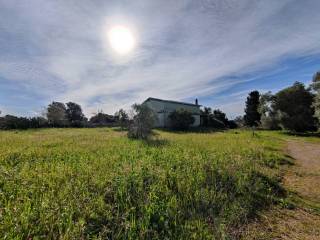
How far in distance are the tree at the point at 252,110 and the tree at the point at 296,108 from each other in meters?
15.7

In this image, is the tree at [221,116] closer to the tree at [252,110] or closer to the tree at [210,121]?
the tree at [210,121]

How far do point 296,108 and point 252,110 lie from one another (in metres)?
18.0

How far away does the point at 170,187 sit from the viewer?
4.66 metres

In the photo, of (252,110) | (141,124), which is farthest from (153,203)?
(252,110)

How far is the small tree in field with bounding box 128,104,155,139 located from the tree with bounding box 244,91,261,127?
99.6 ft

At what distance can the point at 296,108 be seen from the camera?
25.3m

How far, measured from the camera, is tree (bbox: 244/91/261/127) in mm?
42719

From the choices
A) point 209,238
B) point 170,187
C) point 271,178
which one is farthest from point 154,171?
point 271,178

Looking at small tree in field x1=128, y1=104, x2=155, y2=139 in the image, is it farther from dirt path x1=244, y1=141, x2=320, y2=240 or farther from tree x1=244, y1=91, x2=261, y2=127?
tree x1=244, y1=91, x2=261, y2=127

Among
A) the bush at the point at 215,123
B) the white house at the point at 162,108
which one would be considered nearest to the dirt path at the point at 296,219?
the white house at the point at 162,108

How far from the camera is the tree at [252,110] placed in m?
42.7

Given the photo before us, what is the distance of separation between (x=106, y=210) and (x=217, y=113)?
39.2m

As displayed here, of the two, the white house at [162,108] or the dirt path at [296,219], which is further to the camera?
the white house at [162,108]

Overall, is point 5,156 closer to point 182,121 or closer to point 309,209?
point 309,209
